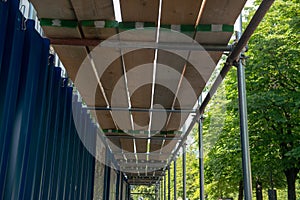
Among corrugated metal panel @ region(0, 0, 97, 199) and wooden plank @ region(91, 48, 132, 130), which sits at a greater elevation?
wooden plank @ region(91, 48, 132, 130)

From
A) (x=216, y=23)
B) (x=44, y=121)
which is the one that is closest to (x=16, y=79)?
(x=44, y=121)

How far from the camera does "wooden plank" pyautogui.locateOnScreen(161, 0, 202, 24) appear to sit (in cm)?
250

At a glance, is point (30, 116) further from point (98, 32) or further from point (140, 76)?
point (140, 76)

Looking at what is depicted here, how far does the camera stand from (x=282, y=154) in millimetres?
10336

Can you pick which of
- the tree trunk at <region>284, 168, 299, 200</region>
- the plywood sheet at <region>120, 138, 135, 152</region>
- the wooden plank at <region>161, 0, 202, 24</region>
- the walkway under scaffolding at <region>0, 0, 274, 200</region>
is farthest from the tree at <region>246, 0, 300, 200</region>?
the wooden plank at <region>161, 0, 202, 24</region>

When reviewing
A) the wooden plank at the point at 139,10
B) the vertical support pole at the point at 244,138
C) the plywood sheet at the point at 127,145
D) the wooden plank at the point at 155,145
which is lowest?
the vertical support pole at the point at 244,138

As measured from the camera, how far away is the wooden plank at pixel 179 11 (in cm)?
250

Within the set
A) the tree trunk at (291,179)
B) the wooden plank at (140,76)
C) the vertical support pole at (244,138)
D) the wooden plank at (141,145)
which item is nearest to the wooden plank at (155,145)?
the wooden plank at (141,145)

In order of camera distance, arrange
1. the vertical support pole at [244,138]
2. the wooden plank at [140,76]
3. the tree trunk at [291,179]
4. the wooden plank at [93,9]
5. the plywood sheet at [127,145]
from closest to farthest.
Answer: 1. the wooden plank at [93,9]
2. the vertical support pole at [244,138]
3. the wooden plank at [140,76]
4. the plywood sheet at [127,145]
5. the tree trunk at [291,179]

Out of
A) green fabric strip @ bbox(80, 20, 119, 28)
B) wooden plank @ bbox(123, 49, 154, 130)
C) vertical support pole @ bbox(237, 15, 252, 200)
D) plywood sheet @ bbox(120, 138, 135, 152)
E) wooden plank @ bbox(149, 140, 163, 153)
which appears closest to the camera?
green fabric strip @ bbox(80, 20, 119, 28)

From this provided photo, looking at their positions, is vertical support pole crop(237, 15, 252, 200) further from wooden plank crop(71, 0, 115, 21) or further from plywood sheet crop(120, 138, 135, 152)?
plywood sheet crop(120, 138, 135, 152)

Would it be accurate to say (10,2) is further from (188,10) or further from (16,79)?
(188,10)

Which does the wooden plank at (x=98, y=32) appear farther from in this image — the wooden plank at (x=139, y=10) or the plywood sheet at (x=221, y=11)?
the plywood sheet at (x=221, y=11)

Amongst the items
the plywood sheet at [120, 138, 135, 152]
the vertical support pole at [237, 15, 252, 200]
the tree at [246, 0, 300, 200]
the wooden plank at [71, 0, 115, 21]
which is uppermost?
the tree at [246, 0, 300, 200]
